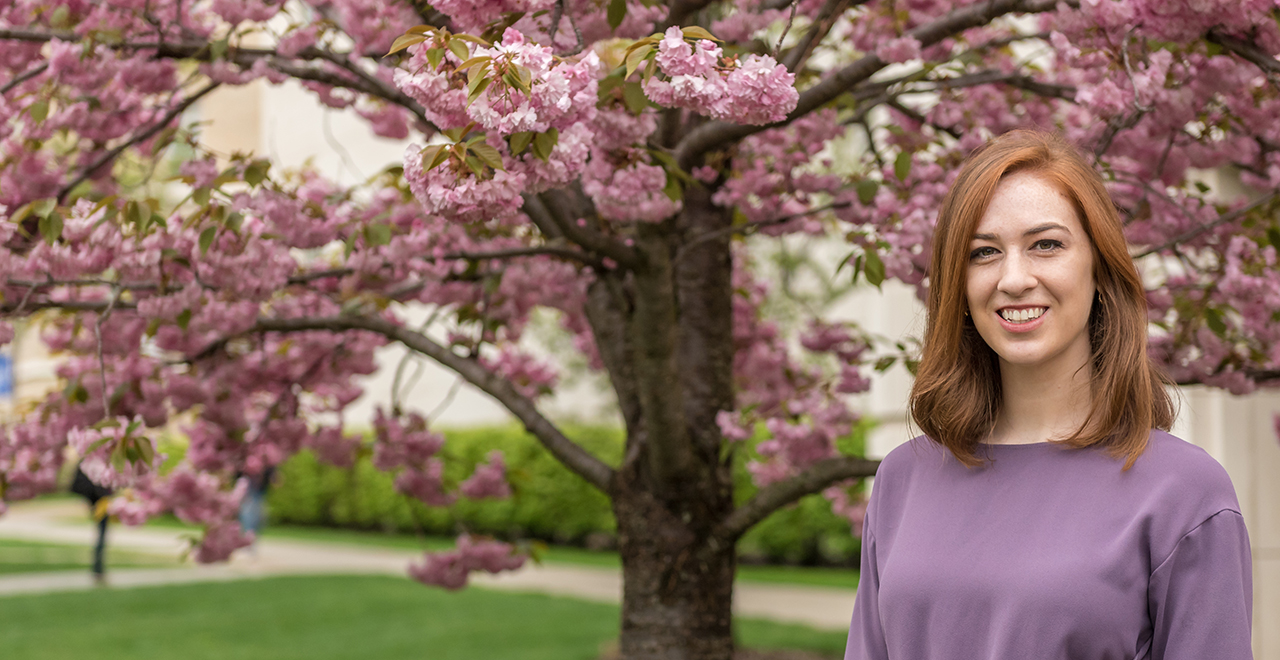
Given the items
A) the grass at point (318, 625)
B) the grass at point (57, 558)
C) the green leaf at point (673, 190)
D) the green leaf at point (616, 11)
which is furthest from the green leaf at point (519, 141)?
the grass at point (57, 558)

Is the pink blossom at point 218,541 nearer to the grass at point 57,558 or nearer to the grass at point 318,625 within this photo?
the grass at point 318,625

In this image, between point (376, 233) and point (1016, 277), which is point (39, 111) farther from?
point (1016, 277)

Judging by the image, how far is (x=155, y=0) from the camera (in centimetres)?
382

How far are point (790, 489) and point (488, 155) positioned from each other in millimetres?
1850

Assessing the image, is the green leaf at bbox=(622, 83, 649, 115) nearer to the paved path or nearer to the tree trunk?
the tree trunk

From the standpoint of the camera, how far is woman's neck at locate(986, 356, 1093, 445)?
175cm

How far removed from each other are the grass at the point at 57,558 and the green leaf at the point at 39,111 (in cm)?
932

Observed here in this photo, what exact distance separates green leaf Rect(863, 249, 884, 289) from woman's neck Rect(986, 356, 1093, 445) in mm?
1273

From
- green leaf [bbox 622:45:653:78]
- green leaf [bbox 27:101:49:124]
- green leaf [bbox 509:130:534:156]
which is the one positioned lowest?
green leaf [bbox 509:130:534:156]

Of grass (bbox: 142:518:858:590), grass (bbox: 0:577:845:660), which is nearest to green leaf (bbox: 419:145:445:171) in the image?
grass (bbox: 0:577:845:660)

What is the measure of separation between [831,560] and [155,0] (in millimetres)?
9588

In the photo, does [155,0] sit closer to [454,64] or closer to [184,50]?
[184,50]

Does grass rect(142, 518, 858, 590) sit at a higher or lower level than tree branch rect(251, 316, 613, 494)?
lower

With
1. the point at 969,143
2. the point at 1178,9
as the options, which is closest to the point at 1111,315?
the point at 1178,9
